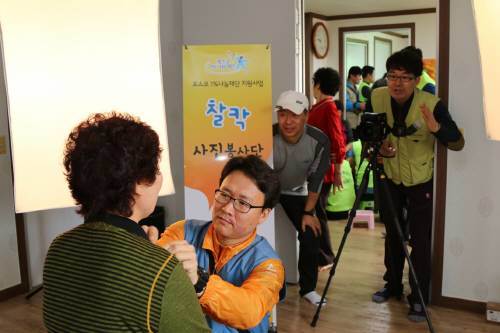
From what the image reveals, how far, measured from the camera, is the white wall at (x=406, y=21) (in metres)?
7.12

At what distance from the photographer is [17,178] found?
1.27m

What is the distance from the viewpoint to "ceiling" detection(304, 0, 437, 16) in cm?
627

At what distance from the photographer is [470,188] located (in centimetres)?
297

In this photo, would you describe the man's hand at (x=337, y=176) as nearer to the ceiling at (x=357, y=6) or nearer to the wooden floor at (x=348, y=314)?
the wooden floor at (x=348, y=314)

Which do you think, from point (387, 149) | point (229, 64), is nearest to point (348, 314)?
point (387, 149)

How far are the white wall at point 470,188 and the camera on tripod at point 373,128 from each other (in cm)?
48

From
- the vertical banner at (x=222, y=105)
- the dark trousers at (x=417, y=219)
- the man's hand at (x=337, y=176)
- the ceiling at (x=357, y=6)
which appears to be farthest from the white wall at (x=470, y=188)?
Result: the ceiling at (x=357, y=6)

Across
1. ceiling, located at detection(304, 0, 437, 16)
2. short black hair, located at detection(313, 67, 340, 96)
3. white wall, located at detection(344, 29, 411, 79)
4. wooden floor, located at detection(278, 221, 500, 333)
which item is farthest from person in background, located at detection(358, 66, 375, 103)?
wooden floor, located at detection(278, 221, 500, 333)

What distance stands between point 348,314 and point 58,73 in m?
2.34

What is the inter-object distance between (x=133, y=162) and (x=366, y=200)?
4.60 m

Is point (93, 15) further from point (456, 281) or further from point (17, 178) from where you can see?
point (456, 281)

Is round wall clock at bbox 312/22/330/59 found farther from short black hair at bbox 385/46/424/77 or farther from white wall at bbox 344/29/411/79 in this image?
short black hair at bbox 385/46/424/77

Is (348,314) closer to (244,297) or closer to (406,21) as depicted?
(244,297)

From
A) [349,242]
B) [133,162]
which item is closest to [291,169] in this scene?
[349,242]
